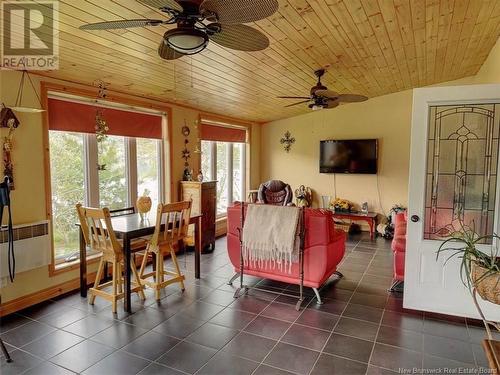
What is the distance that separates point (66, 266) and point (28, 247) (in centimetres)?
55

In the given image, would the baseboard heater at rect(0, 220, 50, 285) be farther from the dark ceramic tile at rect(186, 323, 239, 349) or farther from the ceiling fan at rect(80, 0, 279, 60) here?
the ceiling fan at rect(80, 0, 279, 60)

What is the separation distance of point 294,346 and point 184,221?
5.74 ft

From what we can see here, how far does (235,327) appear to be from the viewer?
2918mm

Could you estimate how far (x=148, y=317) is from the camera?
308 cm

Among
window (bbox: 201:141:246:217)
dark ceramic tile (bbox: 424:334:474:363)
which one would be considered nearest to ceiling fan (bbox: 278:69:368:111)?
window (bbox: 201:141:246:217)

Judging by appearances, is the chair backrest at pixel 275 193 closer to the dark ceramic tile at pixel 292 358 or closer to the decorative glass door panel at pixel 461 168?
the decorative glass door panel at pixel 461 168

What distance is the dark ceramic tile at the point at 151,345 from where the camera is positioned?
2.51 metres

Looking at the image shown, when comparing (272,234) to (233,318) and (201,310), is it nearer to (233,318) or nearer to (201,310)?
(233,318)

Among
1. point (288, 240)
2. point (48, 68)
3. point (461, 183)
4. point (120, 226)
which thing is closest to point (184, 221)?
point (120, 226)

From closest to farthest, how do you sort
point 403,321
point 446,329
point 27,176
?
point 446,329, point 403,321, point 27,176

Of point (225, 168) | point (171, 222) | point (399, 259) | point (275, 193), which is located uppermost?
point (225, 168)

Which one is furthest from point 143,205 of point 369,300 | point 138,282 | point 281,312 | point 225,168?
point 225,168

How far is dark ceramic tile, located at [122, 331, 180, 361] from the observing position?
2.51 metres

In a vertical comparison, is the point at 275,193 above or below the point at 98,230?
above
